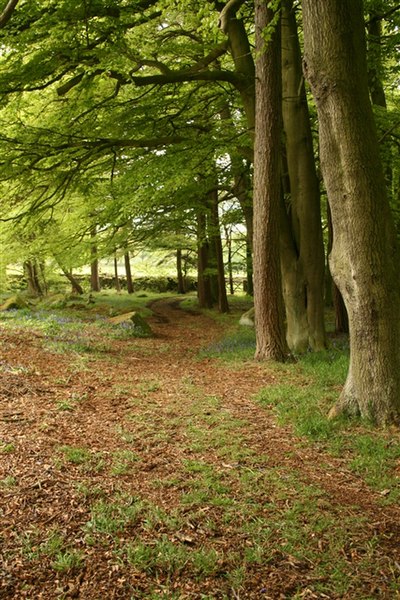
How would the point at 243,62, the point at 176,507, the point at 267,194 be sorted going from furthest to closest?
the point at 243,62, the point at 267,194, the point at 176,507

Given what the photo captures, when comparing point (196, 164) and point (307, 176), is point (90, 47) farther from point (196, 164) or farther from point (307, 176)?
point (307, 176)

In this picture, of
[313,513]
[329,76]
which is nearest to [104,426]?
[313,513]

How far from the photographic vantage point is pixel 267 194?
30.6ft

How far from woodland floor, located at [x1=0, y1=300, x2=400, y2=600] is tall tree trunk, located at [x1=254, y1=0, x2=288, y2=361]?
258 cm

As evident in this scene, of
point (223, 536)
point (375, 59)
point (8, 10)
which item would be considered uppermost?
point (375, 59)

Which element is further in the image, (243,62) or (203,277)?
(203,277)

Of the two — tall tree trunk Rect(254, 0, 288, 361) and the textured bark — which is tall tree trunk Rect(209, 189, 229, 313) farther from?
tall tree trunk Rect(254, 0, 288, 361)

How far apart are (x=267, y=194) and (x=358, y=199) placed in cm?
386

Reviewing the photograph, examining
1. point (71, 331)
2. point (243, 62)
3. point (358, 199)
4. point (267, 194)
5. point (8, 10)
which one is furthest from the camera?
point (71, 331)

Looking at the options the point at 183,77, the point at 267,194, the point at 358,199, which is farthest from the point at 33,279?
the point at 358,199

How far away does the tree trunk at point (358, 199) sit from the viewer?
5441 mm

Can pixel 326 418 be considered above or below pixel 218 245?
below

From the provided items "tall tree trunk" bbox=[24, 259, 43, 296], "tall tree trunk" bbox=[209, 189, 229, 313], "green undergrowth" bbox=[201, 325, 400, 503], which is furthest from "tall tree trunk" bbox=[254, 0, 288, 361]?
"tall tree trunk" bbox=[24, 259, 43, 296]

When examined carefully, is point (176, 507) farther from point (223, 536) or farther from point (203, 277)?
point (203, 277)
